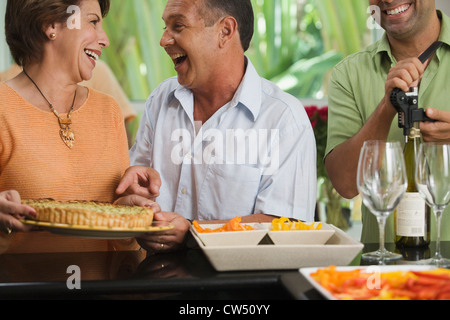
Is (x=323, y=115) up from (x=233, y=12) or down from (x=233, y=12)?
down

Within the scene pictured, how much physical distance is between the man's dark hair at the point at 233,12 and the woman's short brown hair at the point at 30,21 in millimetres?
715

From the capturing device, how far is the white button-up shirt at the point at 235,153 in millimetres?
2064

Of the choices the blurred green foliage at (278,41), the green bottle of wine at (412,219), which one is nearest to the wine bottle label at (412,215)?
the green bottle of wine at (412,219)

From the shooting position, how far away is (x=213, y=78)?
7.60 feet

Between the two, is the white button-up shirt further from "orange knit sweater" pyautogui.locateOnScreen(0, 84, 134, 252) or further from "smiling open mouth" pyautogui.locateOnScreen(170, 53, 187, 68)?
"orange knit sweater" pyautogui.locateOnScreen(0, 84, 134, 252)

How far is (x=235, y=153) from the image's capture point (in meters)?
2.19

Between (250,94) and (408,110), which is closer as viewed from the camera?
(408,110)

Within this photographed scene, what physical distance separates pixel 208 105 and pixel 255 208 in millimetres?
521

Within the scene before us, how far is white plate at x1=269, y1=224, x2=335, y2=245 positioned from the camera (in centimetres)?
123

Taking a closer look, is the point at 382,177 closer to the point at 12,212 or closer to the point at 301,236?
the point at 301,236

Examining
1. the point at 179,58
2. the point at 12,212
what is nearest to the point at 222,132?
the point at 179,58

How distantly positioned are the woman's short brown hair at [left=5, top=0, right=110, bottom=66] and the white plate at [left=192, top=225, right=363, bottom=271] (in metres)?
1.02

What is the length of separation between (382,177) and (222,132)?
1168 millimetres
